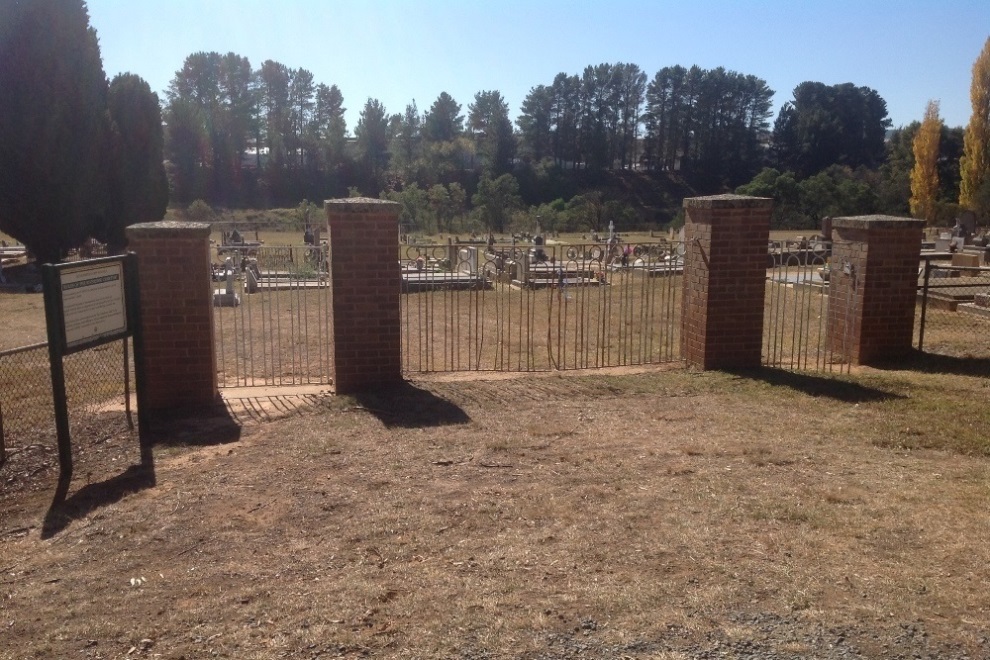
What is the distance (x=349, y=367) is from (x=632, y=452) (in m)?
3.05

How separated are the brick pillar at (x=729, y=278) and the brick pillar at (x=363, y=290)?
3.13 meters

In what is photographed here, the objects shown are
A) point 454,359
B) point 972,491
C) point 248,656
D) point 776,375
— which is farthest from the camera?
point 454,359

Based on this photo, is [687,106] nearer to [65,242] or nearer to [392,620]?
[65,242]

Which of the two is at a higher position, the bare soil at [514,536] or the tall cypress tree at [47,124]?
the tall cypress tree at [47,124]

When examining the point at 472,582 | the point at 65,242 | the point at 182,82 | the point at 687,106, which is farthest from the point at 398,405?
the point at 687,106

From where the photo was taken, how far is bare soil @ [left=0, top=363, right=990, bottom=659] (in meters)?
3.45

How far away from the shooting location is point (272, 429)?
6645mm

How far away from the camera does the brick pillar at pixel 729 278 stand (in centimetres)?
862

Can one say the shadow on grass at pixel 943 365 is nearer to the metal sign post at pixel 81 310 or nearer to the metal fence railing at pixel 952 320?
the metal fence railing at pixel 952 320

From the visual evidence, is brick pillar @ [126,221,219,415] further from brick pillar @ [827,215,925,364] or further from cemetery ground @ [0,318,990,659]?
brick pillar @ [827,215,925,364]

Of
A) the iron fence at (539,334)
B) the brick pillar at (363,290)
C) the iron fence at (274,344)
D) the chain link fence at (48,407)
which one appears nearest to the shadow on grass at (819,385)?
the iron fence at (539,334)

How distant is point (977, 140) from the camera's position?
47.6 metres

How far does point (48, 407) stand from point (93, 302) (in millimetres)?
2224

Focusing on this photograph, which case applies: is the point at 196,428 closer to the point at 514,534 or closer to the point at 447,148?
the point at 514,534
